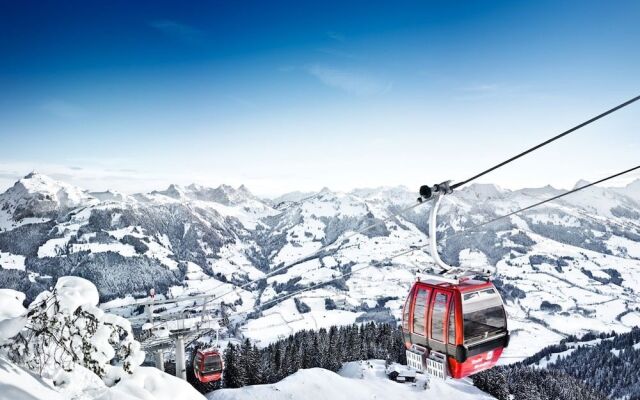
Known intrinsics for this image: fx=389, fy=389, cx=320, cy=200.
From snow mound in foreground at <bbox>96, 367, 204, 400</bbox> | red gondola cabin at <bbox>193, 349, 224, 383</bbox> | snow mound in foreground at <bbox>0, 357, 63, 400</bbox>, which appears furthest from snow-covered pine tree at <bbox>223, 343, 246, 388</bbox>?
snow mound in foreground at <bbox>0, 357, 63, 400</bbox>

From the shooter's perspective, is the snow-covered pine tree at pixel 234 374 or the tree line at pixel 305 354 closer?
the snow-covered pine tree at pixel 234 374

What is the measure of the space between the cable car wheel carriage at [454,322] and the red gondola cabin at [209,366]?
2277 centimetres

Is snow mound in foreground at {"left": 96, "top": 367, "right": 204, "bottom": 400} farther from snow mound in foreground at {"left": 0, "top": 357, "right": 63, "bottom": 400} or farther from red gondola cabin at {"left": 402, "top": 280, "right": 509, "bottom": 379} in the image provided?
red gondola cabin at {"left": 402, "top": 280, "right": 509, "bottom": 379}

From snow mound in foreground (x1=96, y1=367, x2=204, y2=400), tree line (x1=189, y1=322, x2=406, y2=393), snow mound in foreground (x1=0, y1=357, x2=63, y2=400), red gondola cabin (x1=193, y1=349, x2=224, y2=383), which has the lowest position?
tree line (x1=189, y1=322, x2=406, y2=393)

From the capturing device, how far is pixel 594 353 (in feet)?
522

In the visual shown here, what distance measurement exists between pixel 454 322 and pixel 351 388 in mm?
64811

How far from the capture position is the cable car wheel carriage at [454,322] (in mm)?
10578

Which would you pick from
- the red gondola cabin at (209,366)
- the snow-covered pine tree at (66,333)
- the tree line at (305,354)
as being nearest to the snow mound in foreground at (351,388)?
the tree line at (305,354)

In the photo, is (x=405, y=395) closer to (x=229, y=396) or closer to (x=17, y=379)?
(x=229, y=396)

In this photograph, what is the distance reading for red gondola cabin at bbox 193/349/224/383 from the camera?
29.9 metres

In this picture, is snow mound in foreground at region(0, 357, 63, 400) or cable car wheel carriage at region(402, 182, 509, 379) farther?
cable car wheel carriage at region(402, 182, 509, 379)

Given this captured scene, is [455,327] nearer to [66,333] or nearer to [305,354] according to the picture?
[66,333]

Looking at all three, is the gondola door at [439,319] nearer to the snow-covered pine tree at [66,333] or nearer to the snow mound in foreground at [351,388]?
the snow-covered pine tree at [66,333]

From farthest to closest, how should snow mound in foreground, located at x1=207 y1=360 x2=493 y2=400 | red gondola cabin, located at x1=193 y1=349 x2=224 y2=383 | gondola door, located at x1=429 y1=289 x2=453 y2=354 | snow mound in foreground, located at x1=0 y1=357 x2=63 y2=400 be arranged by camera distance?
snow mound in foreground, located at x1=207 y1=360 x2=493 y2=400 → red gondola cabin, located at x1=193 y1=349 x2=224 y2=383 → gondola door, located at x1=429 y1=289 x2=453 y2=354 → snow mound in foreground, located at x1=0 y1=357 x2=63 y2=400
